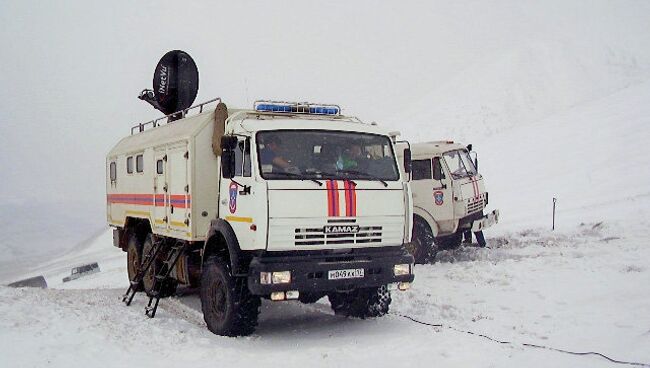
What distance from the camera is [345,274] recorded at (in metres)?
7.99

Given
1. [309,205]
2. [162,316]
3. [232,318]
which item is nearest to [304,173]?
[309,205]

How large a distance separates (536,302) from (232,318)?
476cm

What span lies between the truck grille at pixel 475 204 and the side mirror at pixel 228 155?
767 centimetres

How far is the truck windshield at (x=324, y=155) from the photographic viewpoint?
803 centimetres

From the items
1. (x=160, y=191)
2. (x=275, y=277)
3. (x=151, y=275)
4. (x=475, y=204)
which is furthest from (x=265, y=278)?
(x=475, y=204)

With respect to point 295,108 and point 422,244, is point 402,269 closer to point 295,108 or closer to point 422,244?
point 295,108

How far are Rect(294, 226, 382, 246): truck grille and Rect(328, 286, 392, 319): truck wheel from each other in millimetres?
1355

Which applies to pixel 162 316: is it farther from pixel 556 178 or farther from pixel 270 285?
pixel 556 178

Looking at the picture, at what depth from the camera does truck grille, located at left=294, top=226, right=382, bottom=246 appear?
786cm

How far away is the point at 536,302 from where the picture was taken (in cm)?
965

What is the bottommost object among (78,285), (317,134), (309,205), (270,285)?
(78,285)

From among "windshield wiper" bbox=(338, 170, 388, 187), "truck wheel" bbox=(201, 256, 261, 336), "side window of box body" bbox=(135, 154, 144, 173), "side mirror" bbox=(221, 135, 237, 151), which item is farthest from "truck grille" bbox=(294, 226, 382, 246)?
"side window of box body" bbox=(135, 154, 144, 173)

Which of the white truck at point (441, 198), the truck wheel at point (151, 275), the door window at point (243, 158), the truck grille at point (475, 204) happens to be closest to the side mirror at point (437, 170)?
the white truck at point (441, 198)

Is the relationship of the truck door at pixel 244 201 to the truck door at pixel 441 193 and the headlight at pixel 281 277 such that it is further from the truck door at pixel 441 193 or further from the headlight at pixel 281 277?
the truck door at pixel 441 193
